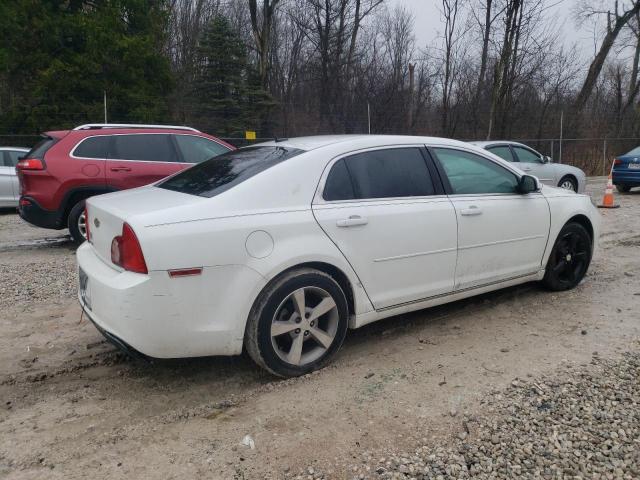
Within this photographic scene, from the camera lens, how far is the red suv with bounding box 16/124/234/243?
6.99m

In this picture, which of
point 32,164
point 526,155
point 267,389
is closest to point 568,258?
point 267,389

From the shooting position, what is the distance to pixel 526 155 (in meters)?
12.2

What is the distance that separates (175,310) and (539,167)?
1138cm

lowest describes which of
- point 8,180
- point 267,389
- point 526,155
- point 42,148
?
point 267,389

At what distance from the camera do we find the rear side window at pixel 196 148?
7.96 meters

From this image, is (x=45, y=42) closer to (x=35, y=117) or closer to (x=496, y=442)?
(x=35, y=117)

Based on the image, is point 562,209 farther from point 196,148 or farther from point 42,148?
point 42,148

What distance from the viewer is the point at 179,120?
20.3 meters

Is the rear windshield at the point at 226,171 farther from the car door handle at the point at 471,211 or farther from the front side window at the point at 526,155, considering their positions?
the front side window at the point at 526,155

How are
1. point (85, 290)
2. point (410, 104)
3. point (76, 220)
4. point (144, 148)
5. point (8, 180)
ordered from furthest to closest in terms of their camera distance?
point (410, 104) < point (8, 180) < point (144, 148) < point (76, 220) < point (85, 290)

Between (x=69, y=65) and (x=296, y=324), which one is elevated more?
(x=69, y=65)

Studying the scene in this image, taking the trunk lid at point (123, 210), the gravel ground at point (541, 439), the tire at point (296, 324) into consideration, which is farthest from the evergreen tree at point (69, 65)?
the gravel ground at point (541, 439)

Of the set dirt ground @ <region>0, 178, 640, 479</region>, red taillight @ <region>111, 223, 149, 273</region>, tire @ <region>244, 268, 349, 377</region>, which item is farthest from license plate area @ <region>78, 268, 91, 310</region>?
tire @ <region>244, 268, 349, 377</region>

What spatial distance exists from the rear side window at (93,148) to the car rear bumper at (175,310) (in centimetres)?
469
